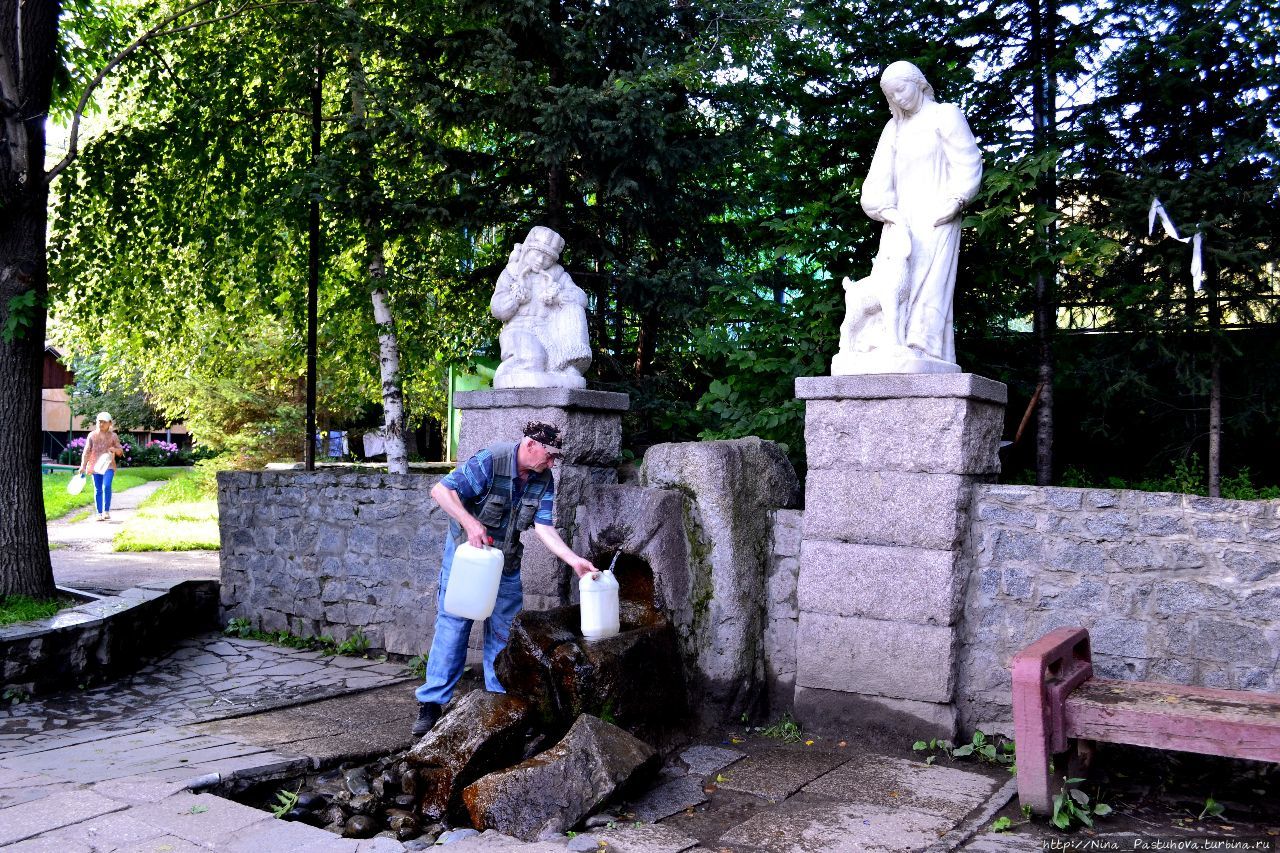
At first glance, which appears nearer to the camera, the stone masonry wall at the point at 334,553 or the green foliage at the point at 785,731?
the green foliage at the point at 785,731

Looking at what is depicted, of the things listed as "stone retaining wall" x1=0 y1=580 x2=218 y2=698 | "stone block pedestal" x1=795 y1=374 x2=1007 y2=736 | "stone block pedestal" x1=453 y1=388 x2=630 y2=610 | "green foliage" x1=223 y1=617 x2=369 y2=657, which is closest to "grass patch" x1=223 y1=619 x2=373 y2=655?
"green foliage" x1=223 y1=617 x2=369 y2=657

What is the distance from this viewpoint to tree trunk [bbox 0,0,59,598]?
6637 mm

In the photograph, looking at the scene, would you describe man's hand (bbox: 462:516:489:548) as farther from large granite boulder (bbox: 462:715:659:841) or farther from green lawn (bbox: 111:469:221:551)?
green lawn (bbox: 111:469:221:551)

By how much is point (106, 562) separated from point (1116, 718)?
984 centimetres

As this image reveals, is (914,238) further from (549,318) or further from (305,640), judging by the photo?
(305,640)

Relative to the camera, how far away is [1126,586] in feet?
13.8

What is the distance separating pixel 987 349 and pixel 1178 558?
395 cm

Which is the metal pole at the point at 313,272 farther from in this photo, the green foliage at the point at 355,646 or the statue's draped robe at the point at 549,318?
the statue's draped robe at the point at 549,318

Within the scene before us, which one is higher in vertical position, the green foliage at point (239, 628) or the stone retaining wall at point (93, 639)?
the stone retaining wall at point (93, 639)

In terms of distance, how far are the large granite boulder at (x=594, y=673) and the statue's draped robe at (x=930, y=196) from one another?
1.89 m

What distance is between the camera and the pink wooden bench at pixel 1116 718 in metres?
3.18

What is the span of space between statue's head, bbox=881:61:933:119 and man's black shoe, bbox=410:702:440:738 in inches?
142

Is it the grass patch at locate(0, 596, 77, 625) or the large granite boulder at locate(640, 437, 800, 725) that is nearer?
the large granite boulder at locate(640, 437, 800, 725)

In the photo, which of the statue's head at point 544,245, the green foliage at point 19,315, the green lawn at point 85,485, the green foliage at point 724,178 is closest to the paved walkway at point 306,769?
the green foliage at point 19,315
